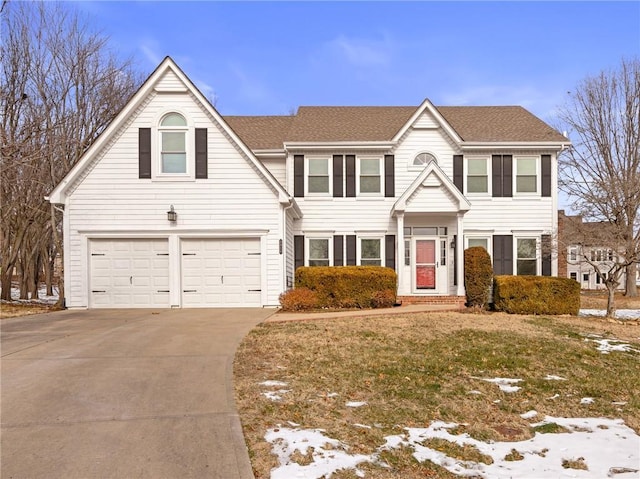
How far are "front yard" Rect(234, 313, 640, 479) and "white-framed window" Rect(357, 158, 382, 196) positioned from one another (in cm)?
870

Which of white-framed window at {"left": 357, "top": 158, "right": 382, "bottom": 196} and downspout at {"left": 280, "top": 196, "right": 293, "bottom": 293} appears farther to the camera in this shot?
white-framed window at {"left": 357, "top": 158, "right": 382, "bottom": 196}

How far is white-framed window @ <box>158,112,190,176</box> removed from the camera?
15062 millimetres

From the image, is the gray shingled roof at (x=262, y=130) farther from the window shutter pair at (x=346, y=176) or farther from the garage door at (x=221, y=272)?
the garage door at (x=221, y=272)

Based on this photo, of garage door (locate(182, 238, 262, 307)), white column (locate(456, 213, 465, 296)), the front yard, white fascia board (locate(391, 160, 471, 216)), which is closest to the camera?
the front yard

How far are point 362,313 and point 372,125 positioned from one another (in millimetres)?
9000

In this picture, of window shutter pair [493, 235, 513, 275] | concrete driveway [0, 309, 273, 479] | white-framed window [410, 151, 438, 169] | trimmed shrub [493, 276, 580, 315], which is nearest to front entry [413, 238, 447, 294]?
window shutter pair [493, 235, 513, 275]

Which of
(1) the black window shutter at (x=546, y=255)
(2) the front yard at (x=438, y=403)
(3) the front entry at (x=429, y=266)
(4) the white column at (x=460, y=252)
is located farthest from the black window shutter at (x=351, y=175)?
(2) the front yard at (x=438, y=403)

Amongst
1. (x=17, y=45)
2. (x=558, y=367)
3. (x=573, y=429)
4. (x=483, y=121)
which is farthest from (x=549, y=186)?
(x=17, y=45)

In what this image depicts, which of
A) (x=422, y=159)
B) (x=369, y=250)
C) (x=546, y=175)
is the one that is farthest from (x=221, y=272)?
(x=546, y=175)

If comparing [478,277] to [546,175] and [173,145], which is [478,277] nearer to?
[546,175]

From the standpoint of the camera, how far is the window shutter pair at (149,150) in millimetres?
15016

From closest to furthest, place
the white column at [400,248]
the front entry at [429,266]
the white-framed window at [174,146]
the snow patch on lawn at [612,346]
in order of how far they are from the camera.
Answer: the snow patch on lawn at [612,346] → the white-framed window at [174,146] → the white column at [400,248] → the front entry at [429,266]

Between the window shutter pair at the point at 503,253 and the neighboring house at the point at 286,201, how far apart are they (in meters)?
0.04

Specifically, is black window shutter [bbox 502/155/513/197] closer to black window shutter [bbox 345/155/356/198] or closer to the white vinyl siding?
black window shutter [bbox 345/155/356/198]
